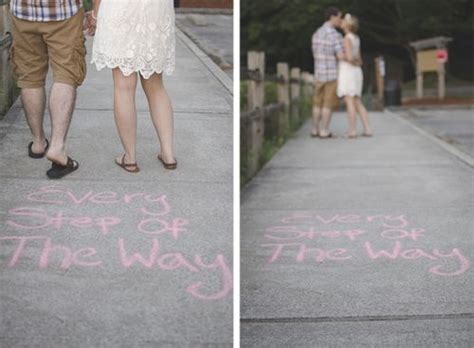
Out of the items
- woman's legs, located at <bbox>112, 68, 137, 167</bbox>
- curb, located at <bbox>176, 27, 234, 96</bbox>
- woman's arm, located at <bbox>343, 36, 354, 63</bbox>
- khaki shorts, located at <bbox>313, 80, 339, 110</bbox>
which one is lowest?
khaki shorts, located at <bbox>313, 80, 339, 110</bbox>

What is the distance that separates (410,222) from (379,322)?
1.10 meters

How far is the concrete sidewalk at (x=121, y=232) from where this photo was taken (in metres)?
1.86

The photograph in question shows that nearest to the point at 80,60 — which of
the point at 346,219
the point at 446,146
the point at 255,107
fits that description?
the point at 346,219

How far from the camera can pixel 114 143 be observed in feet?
6.79

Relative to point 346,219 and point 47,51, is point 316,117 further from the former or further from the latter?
point 47,51

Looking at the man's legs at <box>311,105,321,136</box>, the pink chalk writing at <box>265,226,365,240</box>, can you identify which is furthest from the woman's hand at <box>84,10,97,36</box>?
the man's legs at <box>311,105,321,136</box>

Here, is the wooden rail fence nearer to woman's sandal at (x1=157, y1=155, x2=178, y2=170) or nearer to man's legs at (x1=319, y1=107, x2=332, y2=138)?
man's legs at (x1=319, y1=107, x2=332, y2=138)

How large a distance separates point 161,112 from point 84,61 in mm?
188

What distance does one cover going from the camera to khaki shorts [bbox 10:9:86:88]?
1971 mm

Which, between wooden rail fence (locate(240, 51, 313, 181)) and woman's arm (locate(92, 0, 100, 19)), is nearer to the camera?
woman's arm (locate(92, 0, 100, 19))

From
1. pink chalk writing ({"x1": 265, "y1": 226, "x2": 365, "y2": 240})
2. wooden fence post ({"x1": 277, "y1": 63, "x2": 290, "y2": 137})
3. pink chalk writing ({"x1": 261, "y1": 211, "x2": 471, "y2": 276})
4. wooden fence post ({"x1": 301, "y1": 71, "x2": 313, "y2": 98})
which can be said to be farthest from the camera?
wooden fence post ({"x1": 301, "y1": 71, "x2": 313, "y2": 98})

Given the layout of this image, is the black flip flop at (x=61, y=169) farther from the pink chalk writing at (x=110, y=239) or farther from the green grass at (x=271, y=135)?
the green grass at (x=271, y=135)

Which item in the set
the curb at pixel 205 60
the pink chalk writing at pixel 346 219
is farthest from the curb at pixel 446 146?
the curb at pixel 205 60

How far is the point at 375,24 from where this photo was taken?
605 centimetres
